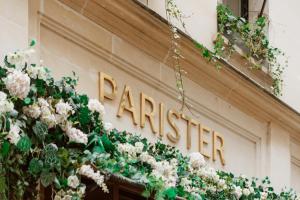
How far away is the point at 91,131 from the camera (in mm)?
7027

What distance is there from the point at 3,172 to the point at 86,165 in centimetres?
74

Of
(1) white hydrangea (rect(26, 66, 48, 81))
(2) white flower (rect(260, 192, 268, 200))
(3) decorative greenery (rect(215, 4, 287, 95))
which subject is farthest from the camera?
(3) decorative greenery (rect(215, 4, 287, 95))

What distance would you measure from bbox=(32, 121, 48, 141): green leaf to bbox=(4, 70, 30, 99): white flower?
0.25 meters

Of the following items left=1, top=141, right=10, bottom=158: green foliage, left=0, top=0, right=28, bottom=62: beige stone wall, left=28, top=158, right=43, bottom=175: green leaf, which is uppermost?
left=0, top=0, right=28, bottom=62: beige stone wall

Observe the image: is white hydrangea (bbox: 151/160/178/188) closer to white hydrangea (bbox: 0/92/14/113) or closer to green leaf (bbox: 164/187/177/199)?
green leaf (bbox: 164/187/177/199)

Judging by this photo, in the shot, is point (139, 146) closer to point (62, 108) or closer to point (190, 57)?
point (62, 108)

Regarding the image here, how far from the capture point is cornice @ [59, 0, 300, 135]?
8.51 meters

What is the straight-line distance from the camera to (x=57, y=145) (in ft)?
21.8

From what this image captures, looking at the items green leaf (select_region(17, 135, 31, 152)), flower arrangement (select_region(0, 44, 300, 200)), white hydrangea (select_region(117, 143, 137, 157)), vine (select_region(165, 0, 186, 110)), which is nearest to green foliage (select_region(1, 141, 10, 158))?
flower arrangement (select_region(0, 44, 300, 200))

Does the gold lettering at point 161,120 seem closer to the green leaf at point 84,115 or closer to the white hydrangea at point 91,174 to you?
the green leaf at point 84,115

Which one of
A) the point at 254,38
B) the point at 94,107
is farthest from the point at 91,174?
the point at 254,38

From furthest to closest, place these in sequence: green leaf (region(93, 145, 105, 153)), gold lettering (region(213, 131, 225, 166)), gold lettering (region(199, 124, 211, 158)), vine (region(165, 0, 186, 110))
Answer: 1. gold lettering (region(213, 131, 225, 166))
2. gold lettering (region(199, 124, 211, 158))
3. vine (region(165, 0, 186, 110))
4. green leaf (region(93, 145, 105, 153))

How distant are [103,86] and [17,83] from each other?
2.31m

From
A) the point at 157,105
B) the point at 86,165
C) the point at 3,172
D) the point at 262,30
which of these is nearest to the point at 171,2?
the point at 157,105
